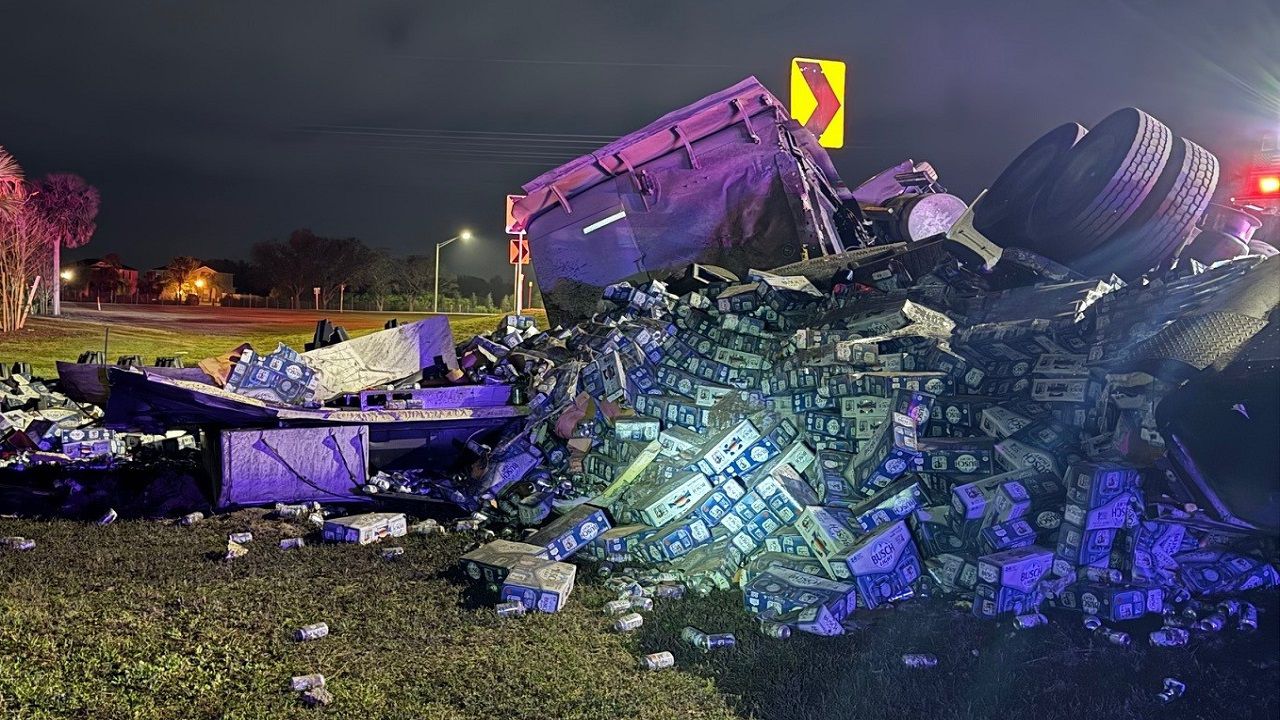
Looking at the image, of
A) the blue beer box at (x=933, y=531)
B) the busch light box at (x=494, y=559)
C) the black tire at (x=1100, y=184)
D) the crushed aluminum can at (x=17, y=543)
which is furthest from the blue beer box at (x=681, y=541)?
the crushed aluminum can at (x=17, y=543)

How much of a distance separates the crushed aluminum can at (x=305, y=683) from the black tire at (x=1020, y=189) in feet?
20.4

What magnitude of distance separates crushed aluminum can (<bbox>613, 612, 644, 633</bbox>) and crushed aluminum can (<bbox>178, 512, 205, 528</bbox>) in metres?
3.60

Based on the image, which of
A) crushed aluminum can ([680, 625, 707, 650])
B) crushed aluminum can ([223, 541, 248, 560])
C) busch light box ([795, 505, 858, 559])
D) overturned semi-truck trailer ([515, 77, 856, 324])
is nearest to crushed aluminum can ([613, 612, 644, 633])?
crushed aluminum can ([680, 625, 707, 650])

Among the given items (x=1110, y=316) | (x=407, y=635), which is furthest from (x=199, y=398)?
(x=1110, y=316)

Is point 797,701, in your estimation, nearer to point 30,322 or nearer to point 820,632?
point 820,632

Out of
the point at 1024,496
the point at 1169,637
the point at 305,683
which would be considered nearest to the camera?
the point at 305,683

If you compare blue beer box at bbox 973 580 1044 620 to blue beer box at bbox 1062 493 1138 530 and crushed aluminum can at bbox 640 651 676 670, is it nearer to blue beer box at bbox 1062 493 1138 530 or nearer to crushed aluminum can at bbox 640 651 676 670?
blue beer box at bbox 1062 493 1138 530

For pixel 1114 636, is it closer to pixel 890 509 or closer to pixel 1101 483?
pixel 1101 483

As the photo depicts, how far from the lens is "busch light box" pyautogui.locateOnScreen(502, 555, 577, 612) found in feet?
14.1

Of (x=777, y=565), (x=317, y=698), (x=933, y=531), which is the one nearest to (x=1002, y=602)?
(x=933, y=531)

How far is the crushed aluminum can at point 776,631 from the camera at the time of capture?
12.8 ft

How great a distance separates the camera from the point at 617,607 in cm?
431

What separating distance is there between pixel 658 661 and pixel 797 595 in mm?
928

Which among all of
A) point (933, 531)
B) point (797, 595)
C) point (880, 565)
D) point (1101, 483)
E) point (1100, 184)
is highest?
point (1100, 184)
